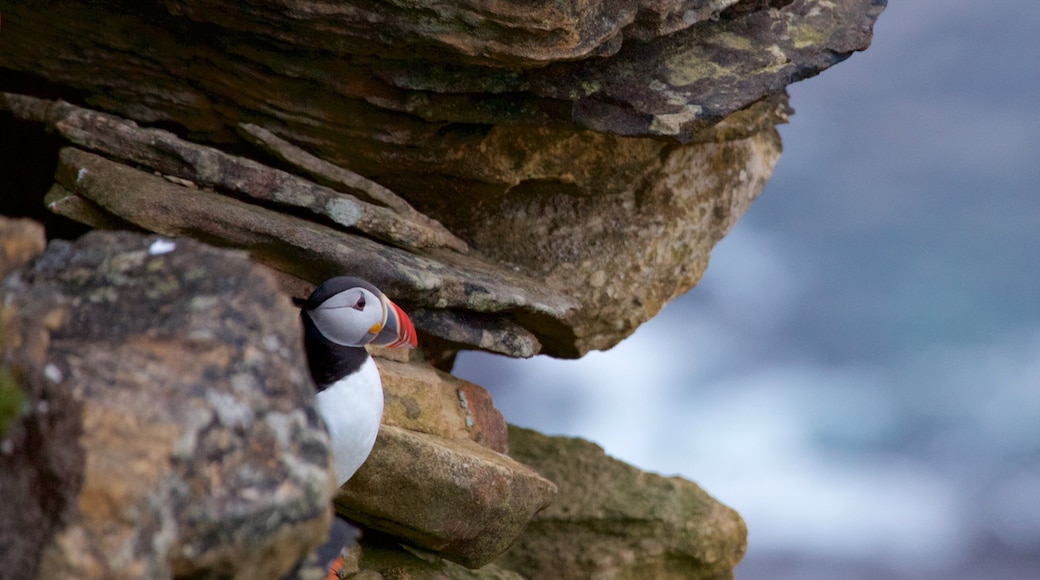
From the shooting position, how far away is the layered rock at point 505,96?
22.1 feet

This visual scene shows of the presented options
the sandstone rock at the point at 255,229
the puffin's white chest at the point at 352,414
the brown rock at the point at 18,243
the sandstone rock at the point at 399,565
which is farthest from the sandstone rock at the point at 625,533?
the brown rock at the point at 18,243

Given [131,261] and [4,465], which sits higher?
[131,261]

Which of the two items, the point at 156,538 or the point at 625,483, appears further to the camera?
the point at 625,483

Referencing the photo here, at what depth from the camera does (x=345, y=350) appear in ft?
18.5

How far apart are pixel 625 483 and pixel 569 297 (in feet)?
7.38

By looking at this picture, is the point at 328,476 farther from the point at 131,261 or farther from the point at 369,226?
the point at 369,226

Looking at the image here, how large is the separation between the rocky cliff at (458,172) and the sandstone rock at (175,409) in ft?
6.03

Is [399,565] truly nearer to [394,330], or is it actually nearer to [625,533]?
[394,330]

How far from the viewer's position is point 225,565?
122 inches

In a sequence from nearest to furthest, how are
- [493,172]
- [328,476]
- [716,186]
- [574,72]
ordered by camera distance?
1. [328,476]
2. [574,72]
3. [493,172]
4. [716,186]

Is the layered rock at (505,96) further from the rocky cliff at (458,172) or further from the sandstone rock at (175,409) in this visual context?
the sandstone rock at (175,409)

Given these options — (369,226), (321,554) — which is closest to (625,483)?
(369,226)

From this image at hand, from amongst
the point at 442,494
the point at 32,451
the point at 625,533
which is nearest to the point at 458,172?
the point at 442,494

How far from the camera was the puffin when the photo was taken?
218 inches
